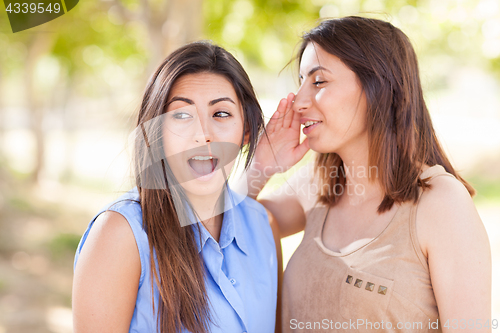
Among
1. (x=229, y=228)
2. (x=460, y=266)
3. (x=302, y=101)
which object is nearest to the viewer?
(x=460, y=266)

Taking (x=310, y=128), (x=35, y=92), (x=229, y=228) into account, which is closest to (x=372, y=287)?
(x=229, y=228)

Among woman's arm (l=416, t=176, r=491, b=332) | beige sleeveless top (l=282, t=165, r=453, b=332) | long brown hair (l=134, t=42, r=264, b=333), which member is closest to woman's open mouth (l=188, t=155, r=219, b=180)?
long brown hair (l=134, t=42, r=264, b=333)

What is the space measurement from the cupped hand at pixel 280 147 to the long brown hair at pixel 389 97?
0.50m

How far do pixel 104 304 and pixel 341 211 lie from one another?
135 cm

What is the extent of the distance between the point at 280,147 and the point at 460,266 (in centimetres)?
123

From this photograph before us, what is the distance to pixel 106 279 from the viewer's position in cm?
165

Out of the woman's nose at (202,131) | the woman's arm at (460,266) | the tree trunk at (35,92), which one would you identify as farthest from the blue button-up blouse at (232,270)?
the tree trunk at (35,92)

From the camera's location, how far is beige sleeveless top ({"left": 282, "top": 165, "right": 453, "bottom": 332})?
191 centimetres

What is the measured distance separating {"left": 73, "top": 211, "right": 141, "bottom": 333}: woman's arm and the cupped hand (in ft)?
3.68

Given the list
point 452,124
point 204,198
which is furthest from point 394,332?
point 452,124

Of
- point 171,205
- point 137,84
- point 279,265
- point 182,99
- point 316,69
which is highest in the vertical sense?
point 137,84

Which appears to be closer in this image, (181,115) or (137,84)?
(181,115)

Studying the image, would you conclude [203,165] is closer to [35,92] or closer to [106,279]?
[106,279]

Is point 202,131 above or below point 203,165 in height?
above
